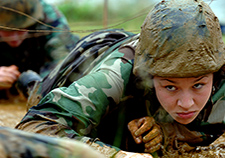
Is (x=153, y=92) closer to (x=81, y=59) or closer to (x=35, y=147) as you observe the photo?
(x=81, y=59)

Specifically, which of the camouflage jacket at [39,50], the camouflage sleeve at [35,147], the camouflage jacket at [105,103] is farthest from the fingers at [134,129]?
the camouflage jacket at [39,50]

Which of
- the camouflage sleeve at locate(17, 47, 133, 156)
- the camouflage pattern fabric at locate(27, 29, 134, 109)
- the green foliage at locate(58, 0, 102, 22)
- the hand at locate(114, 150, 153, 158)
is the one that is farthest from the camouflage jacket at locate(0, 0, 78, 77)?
the green foliage at locate(58, 0, 102, 22)

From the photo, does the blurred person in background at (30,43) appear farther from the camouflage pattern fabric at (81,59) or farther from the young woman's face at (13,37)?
the camouflage pattern fabric at (81,59)

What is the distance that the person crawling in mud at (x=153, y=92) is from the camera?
168cm

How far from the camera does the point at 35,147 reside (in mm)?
816

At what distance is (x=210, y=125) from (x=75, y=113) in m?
0.98

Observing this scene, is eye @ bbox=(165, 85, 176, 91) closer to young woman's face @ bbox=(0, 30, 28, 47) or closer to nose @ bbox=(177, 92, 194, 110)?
nose @ bbox=(177, 92, 194, 110)

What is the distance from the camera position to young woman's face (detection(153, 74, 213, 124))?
172cm

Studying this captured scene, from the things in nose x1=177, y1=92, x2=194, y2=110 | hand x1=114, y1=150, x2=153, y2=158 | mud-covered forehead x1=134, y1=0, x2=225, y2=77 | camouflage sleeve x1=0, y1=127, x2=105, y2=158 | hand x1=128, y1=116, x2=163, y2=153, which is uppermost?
mud-covered forehead x1=134, y1=0, x2=225, y2=77

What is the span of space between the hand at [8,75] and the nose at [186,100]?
2310mm

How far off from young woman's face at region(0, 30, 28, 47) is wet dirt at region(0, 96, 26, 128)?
708 millimetres

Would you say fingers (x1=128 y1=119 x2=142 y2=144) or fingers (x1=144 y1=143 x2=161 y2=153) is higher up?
fingers (x1=128 y1=119 x2=142 y2=144)

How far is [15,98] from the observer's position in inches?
162

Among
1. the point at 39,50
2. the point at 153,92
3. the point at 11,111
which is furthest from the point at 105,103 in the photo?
the point at 39,50
